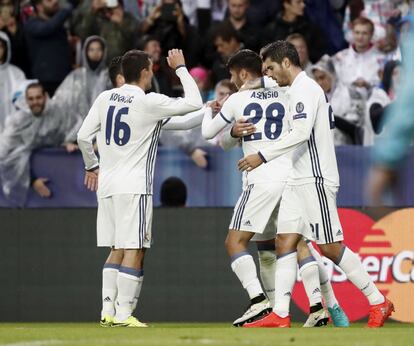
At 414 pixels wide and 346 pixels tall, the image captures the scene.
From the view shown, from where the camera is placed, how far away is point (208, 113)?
8156 mm

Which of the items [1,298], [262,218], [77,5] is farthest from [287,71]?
[77,5]

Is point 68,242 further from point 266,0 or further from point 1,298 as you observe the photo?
point 266,0

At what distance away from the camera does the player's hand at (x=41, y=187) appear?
10688 mm

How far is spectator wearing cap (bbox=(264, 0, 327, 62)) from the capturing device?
12.4 m

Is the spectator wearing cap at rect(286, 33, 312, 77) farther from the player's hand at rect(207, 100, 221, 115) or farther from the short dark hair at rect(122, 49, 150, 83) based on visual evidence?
the short dark hair at rect(122, 49, 150, 83)

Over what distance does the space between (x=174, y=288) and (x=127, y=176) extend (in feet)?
10.2

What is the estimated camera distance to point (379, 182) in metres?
1.77

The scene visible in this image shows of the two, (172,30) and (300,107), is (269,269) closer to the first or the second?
(300,107)

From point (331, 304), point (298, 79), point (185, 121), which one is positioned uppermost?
point (298, 79)

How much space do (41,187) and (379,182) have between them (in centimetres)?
919

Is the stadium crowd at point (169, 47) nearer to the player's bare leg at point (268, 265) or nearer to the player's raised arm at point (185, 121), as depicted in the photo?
the player's raised arm at point (185, 121)
